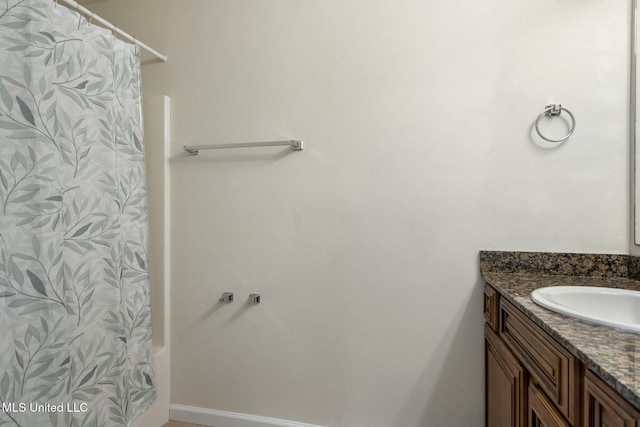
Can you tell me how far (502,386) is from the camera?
1.05 metres

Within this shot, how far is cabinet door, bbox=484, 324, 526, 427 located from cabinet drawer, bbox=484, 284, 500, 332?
4cm

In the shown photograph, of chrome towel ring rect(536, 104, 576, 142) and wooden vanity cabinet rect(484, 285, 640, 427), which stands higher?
chrome towel ring rect(536, 104, 576, 142)

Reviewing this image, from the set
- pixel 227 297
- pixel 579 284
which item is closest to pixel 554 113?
pixel 579 284

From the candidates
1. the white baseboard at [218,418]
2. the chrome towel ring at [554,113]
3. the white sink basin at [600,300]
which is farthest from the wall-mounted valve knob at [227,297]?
the chrome towel ring at [554,113]

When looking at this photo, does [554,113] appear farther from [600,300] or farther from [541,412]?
[541,412]

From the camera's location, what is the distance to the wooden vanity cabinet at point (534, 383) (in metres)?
0.57

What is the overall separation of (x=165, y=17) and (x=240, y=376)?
1918mm

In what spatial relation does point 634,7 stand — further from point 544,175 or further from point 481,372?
point 481,372

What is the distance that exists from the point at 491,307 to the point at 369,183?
27.6 inches

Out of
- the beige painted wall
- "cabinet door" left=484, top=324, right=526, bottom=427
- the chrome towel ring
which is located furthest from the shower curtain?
the chrome towel ring

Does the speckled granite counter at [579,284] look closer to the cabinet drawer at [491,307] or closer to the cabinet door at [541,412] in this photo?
the cabinet drawer at [491,307]

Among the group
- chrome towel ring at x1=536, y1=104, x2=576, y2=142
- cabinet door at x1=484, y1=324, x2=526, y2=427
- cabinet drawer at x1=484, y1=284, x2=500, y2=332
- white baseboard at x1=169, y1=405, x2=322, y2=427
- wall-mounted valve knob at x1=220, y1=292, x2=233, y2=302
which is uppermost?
chrome towel ring at x1=536, y1=104, x2=576, y2=142

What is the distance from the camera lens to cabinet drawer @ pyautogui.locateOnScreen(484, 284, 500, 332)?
1.14 m

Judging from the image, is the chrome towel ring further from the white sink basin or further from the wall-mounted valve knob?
the wall-mounted valve knob
